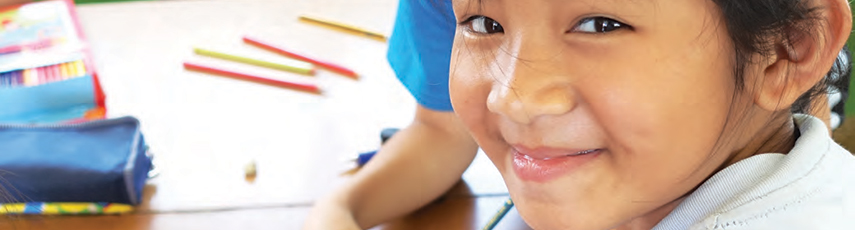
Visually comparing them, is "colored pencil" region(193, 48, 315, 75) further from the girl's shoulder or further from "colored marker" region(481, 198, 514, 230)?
the girl's shoulder

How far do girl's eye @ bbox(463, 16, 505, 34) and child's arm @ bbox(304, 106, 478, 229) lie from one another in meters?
0.27

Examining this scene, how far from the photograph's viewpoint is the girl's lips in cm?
48

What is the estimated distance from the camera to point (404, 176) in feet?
2.69

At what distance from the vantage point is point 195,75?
3.29 ft

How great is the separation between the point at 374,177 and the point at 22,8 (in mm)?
582

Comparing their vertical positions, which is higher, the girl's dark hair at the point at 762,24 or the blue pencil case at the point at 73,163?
the girl's dark hair at the point at 762,24

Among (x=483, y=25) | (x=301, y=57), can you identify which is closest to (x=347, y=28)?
(x=301, y=57)

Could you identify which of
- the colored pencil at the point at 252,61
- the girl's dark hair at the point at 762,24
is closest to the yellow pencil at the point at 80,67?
the colored pencil at the point at 252,61

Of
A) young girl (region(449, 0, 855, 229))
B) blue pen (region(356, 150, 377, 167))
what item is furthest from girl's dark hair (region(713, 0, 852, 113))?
blue pen (region(356, 150, 377, 167))

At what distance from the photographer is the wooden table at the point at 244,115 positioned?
76cm

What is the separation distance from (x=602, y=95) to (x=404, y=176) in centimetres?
39

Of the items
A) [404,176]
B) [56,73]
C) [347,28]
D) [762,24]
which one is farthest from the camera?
[347,28]

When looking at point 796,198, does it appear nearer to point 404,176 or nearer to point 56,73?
point 404,176

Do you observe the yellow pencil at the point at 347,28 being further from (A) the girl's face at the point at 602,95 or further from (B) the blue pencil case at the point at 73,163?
(A) the girl's face at the point at 602,95
